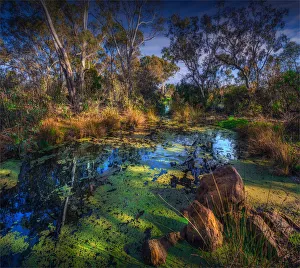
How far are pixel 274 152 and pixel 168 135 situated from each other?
309 cm

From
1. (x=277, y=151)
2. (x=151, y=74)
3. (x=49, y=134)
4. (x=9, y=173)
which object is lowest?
(x=9, y=173)

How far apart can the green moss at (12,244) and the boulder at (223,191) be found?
1.70 meters

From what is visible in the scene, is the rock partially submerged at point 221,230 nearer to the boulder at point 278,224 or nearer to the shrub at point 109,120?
the boulder at point 278,224

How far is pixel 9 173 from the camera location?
9.36ft

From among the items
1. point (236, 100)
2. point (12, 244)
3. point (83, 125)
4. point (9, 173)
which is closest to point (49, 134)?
point (83, 125)

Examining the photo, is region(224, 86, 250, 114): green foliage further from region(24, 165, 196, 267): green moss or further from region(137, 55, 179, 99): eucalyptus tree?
region(24, 165, 196, 267): green moss

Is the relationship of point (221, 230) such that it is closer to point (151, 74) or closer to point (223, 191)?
point (223, 191)

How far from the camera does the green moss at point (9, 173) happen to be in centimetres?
256

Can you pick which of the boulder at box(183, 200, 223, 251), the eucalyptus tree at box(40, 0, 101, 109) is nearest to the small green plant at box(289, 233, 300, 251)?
the boulder at box(183, 200, 223, 251)

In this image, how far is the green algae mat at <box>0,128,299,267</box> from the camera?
143 cm

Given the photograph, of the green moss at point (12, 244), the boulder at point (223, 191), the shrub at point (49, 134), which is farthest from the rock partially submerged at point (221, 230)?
the shrub at point (49, 134)

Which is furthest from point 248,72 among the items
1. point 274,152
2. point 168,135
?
point 274,152

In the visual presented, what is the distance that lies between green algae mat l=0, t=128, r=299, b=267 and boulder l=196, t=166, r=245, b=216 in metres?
0.33

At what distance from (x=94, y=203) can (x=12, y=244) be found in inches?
32.3
